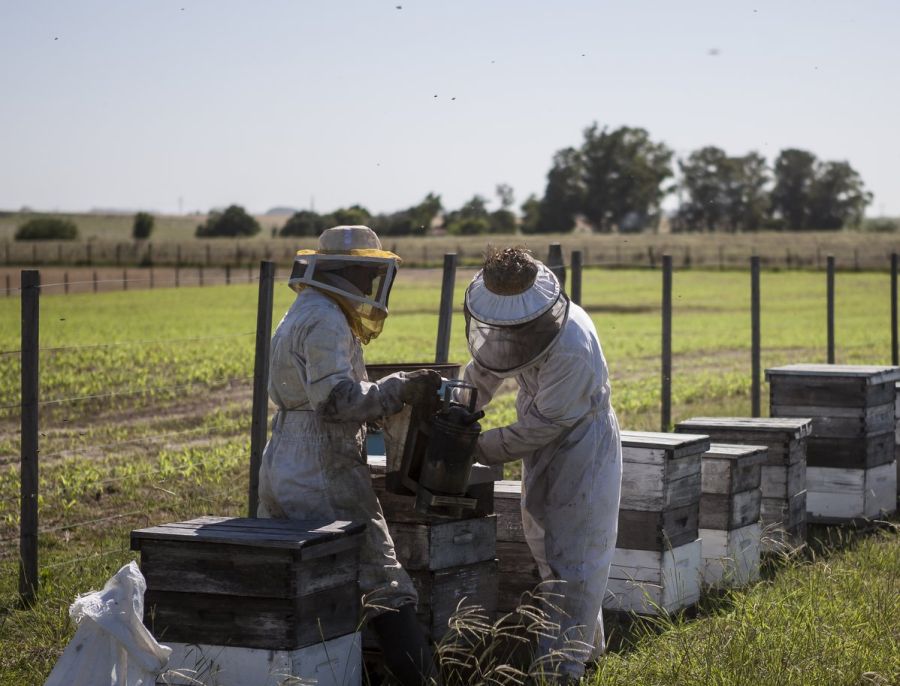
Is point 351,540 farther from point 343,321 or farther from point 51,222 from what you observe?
point 51,222

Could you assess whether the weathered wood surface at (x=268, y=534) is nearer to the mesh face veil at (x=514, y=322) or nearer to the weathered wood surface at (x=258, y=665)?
the weathered wood surface at (x=258, y=665)

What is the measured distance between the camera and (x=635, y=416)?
48.2 ft

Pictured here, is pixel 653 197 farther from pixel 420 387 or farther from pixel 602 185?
pixel 420 387

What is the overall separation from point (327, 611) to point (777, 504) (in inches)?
171

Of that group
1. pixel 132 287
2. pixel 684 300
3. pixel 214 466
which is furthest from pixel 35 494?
pixel 132 287

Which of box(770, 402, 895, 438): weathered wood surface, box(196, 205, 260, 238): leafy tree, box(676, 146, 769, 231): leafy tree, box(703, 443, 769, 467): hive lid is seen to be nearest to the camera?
box(703, 443, 769, 467): hive lid

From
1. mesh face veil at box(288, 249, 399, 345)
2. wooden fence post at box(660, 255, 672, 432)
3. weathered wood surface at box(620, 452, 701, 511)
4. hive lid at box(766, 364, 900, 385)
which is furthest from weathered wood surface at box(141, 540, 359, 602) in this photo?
wooden fence post at box(660, 255, 672, 432)

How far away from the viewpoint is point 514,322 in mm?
4887

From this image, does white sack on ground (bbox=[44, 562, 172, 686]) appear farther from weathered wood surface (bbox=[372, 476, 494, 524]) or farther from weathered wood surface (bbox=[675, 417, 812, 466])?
weathered wood surface (bbox=[675, 417, 812, 466])

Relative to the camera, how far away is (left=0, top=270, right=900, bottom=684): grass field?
5371 mm

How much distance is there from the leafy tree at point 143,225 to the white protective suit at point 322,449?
124201 millimetres

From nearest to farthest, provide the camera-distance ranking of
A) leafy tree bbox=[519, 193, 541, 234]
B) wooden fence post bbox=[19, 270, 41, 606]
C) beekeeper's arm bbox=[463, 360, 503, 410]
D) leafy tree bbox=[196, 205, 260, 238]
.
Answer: beekeeper's arm bbox=[463, 360, 503, 410] → wooden fence post bbox=[19, 270, 41, 606] → leafy tree bbox=[196, 205, 260, 238] → leafy tree bbox=[519, 193, 541, 234]

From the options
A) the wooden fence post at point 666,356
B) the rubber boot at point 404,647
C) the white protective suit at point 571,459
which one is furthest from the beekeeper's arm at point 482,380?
the wooden fence post at point 666,356

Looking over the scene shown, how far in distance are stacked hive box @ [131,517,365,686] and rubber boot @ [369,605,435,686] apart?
27 centimetres
